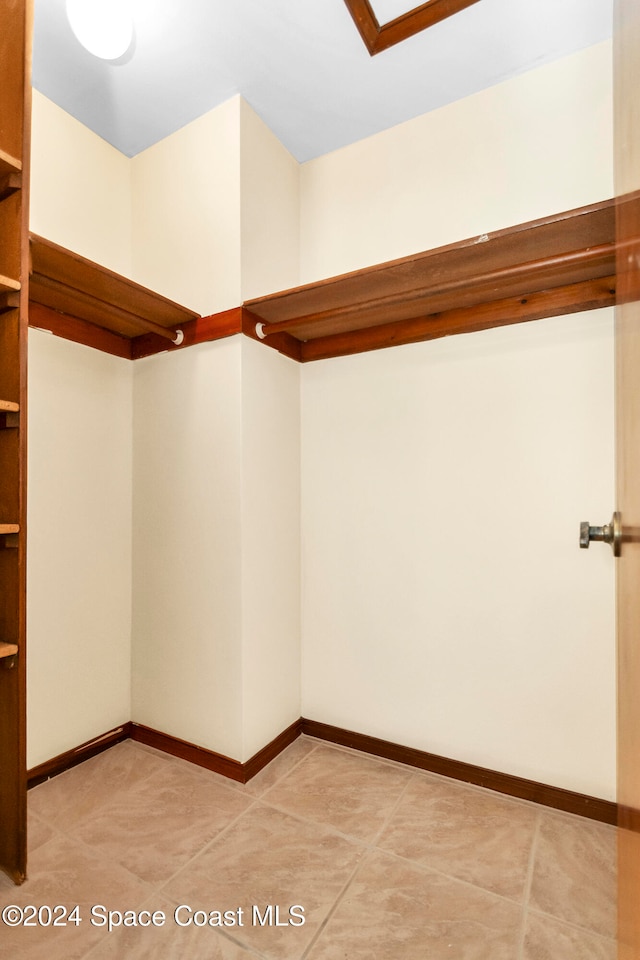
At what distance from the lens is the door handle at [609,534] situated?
0.72 m

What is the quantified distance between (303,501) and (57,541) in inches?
41.6

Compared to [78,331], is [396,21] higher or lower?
higher

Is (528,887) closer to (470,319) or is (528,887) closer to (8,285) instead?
(470,319)

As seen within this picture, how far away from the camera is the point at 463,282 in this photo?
1.64 metres

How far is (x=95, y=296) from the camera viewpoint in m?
1.79

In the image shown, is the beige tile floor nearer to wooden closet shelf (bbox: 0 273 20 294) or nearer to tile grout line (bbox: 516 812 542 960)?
tile grout line (bbox: 516 812 542 960)

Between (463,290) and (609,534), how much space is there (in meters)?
1.13

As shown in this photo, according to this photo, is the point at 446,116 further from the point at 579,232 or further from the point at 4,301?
the point at 4,301

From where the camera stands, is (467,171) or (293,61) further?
(467,171)

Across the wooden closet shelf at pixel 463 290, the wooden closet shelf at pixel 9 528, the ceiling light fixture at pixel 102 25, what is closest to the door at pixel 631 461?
the wooden closet shelf at pixel 463 290

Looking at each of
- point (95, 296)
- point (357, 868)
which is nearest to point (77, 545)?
point (95, 296)

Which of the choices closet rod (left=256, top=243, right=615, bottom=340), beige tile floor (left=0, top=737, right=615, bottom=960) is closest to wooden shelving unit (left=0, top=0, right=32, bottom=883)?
beige tile floor (left=0, top=737, right=615, bottom=960)

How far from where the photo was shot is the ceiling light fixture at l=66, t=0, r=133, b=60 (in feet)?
5.19

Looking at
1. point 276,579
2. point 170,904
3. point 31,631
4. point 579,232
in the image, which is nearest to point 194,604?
point 276,579
